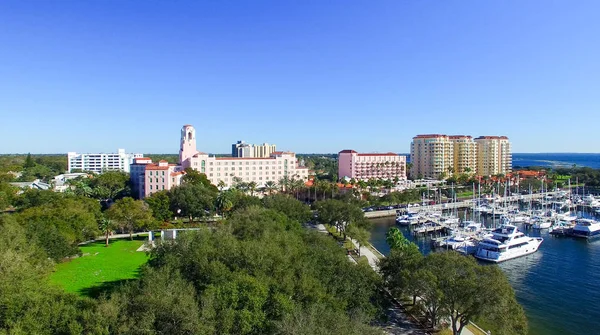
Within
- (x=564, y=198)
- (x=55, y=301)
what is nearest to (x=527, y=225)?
(x=564, y=198)

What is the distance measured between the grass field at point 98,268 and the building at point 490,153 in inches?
4253

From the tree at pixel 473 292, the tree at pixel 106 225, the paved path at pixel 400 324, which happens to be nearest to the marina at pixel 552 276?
the tree at pixel 473 292

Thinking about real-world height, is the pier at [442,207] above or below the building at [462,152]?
below

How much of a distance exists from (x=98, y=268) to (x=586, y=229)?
59359 mm

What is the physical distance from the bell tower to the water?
148 feet

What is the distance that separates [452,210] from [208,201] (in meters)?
45.8

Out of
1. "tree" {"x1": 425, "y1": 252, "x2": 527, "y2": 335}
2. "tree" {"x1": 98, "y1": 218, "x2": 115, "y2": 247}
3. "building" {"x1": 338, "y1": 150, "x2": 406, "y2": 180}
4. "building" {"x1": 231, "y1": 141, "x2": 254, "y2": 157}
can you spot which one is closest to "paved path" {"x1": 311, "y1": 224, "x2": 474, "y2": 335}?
"tree" {"x1": 425, "y1": 252, "x2": 527, "y2": 335}

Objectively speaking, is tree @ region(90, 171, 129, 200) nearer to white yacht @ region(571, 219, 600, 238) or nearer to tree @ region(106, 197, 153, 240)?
tree @ region(106, 197, 153, 240)

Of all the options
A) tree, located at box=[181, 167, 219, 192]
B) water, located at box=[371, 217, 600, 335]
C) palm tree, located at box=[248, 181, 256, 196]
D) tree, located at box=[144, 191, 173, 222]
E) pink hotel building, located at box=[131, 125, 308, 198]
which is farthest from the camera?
palm tree, located at box=[248, 181, 256, 196]

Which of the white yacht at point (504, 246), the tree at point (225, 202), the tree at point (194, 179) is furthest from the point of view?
the tree at point (194, 179)

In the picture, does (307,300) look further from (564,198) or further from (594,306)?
(564,198)

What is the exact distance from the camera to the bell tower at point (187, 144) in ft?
268

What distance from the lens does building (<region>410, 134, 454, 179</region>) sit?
374 ft

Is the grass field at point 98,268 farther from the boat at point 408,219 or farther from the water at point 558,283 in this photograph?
the boat at point 408,219
